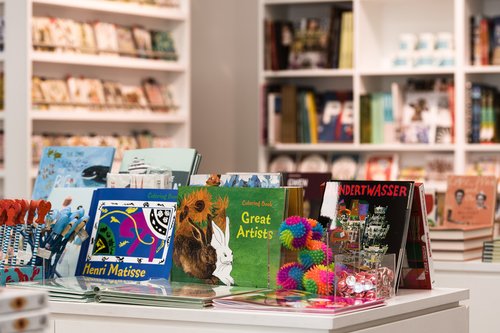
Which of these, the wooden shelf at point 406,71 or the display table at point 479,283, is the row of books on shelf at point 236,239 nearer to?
the display table at point 479,283

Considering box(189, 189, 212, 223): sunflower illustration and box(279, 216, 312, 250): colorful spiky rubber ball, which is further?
box(189, 189, 212, 223): sunflower illustration

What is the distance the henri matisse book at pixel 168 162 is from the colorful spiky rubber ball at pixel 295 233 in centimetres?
51

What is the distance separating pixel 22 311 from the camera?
1.40 meters

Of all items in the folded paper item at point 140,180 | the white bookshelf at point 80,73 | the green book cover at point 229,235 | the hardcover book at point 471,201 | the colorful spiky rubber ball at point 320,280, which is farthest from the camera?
the white bookshelf at point 80,73

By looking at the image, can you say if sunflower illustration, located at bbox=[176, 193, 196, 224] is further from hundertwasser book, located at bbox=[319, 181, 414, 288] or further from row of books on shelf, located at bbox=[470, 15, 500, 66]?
row of books on shelf, located at bbox=[470, 15, 500, 66]

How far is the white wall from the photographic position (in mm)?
6859

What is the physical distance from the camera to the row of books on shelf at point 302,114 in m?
6.40

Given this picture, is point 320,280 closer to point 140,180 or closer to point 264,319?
point 264,319

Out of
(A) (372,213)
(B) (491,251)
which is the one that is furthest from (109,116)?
(A) (372,213)

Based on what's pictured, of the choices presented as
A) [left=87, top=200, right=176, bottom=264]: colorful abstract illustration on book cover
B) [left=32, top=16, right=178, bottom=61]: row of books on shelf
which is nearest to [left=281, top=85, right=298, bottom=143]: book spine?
[left=32, top=16, right=178, bottom=61]: row of books on shelf

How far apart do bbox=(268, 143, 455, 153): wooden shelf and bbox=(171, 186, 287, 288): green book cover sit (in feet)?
12.0

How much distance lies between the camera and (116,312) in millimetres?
2273

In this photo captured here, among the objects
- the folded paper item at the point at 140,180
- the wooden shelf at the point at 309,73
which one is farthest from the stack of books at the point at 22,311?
the wooden shelf at the point at 309,73

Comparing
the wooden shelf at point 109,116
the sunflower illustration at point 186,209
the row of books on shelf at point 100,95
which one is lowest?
the sunflower illustration at point 186,209
